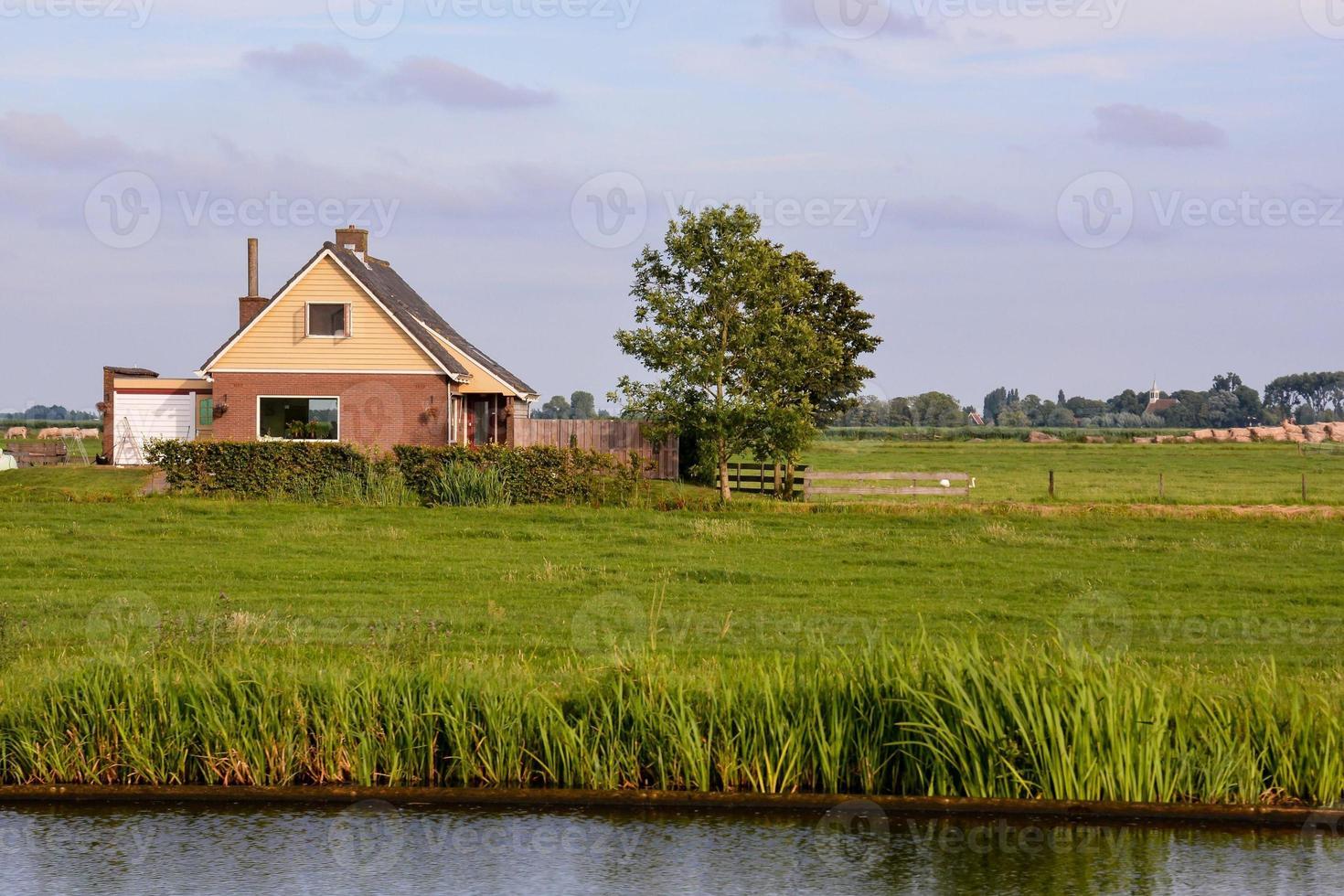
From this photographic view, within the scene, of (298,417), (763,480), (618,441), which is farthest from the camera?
(298,417)

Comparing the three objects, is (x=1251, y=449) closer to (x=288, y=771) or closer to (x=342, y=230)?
(x=342, y=230)

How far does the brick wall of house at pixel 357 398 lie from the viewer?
43688mm

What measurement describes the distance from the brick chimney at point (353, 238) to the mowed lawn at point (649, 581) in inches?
852

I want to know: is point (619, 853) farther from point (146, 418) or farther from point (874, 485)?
point (146, 418)

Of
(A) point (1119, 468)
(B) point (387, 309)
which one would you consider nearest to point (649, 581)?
(B) point (387, 309)

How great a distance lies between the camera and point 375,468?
32844mm

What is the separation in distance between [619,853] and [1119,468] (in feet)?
209

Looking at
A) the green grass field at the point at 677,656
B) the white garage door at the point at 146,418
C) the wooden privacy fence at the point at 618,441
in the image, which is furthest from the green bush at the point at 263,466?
the white garage door at the point at 146,418

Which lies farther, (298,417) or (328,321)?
(298,417)

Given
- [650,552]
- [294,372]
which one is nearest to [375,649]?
[650,552]

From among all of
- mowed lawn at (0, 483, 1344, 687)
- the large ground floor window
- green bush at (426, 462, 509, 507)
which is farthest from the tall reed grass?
the large ground floor window

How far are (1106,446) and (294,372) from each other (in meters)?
70.4

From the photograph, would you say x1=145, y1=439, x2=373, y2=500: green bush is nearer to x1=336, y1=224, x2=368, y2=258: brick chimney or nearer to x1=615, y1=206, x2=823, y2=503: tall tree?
x1=615, y1=206, x2=823, y2=503: tall tree

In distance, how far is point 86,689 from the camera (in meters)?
11.1
